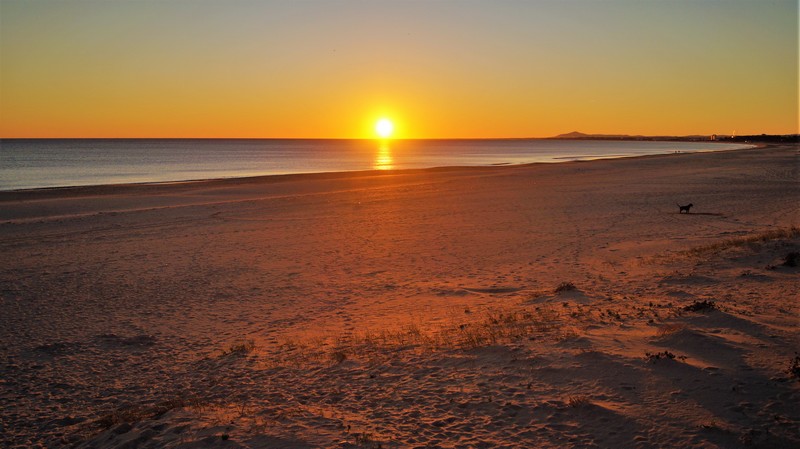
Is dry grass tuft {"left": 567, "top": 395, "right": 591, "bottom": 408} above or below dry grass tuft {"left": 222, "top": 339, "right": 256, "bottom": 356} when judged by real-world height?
above

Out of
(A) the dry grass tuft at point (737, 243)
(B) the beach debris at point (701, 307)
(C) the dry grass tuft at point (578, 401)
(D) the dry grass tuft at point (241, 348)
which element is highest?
(A) the dry grass tuft at point (737, 243)

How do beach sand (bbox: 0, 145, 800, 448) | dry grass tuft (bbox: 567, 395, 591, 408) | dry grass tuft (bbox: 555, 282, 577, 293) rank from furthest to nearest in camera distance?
dry grass tuft (bbox: 555, 282, 577, 293), dry grass tuft (bbox: 567, 395, 591, 408), beach sand (bbox: 0, 145, 800, 448)

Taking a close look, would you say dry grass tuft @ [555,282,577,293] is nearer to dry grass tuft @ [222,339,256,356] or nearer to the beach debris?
the beach debris

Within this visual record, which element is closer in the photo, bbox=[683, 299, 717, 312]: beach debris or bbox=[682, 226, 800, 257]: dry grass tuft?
bbox=[683, 299, 717, 312]: beach debris

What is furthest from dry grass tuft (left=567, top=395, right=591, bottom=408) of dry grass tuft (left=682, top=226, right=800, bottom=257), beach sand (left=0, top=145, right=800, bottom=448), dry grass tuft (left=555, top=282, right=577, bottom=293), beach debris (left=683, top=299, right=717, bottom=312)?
dry grass tuft (left=682, top=226, right=800, bottom=257)

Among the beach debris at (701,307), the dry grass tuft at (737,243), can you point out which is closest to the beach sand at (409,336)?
the beach debris at (701,307)

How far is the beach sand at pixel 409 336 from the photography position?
598 cm

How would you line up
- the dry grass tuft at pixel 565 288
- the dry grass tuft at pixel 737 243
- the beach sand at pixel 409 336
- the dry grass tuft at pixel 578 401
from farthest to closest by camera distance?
the dry grass tuft at pixel 737 243 < the dry grass tuft at pixel 565 288 < the dry grass tuft at pixel 578 401 < the beach sand at pixel 409 336

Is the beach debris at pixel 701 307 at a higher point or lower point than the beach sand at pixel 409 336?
higher

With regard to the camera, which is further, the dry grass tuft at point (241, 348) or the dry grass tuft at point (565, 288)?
the dry grass tuft at point (565, 288)

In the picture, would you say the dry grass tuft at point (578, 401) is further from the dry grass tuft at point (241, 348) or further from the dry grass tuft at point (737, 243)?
the dry grass tuft at point (737, 243)

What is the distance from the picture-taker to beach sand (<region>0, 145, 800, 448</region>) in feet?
19.6

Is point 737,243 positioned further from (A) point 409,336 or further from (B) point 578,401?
(B) point 578,401

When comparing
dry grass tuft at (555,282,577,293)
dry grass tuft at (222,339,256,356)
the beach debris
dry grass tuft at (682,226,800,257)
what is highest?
dry grass tuft at (682,226,800,257)
